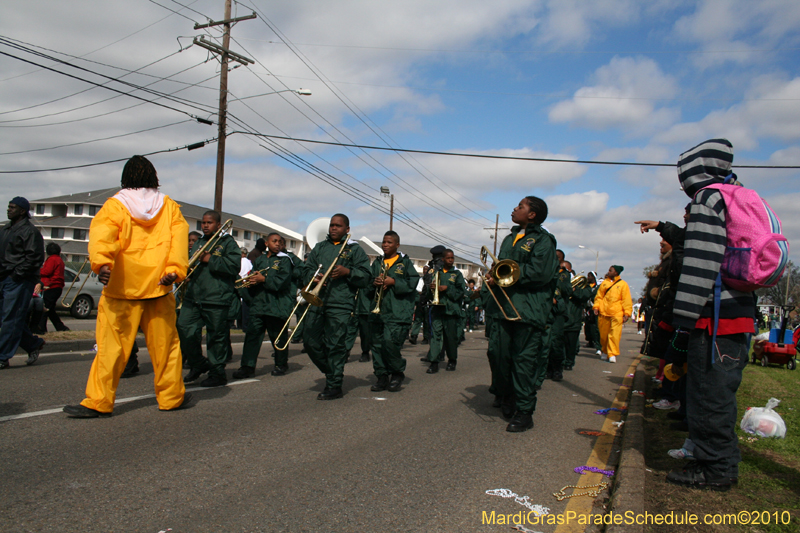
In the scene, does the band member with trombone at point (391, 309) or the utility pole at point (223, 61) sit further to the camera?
the utility pole at point (223, 61)

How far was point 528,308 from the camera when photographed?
535 centimetres

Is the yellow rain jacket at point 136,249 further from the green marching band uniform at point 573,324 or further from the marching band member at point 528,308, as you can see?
the green marching band uniform at point 573,324

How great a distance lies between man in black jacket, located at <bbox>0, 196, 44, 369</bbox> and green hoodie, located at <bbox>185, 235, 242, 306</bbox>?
8.01ft

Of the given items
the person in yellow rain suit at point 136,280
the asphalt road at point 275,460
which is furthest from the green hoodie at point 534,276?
the person in yellow rain suit at point 136,280

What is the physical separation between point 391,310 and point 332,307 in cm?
107

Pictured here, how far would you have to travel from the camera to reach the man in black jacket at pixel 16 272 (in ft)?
24.5

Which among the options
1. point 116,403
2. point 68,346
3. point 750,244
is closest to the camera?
point 750,244

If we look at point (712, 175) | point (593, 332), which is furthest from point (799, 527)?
point (593, 332)

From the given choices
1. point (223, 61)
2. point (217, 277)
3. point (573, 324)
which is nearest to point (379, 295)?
point (217, 277)

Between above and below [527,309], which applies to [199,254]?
above

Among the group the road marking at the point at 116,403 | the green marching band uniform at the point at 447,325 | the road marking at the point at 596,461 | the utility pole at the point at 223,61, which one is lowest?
the road marking at the point at 596,461

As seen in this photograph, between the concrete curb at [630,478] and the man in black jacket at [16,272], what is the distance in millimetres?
7410

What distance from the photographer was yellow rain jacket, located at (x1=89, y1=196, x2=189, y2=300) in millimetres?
4867

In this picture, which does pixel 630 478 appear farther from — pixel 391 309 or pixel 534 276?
pixel 391 309
